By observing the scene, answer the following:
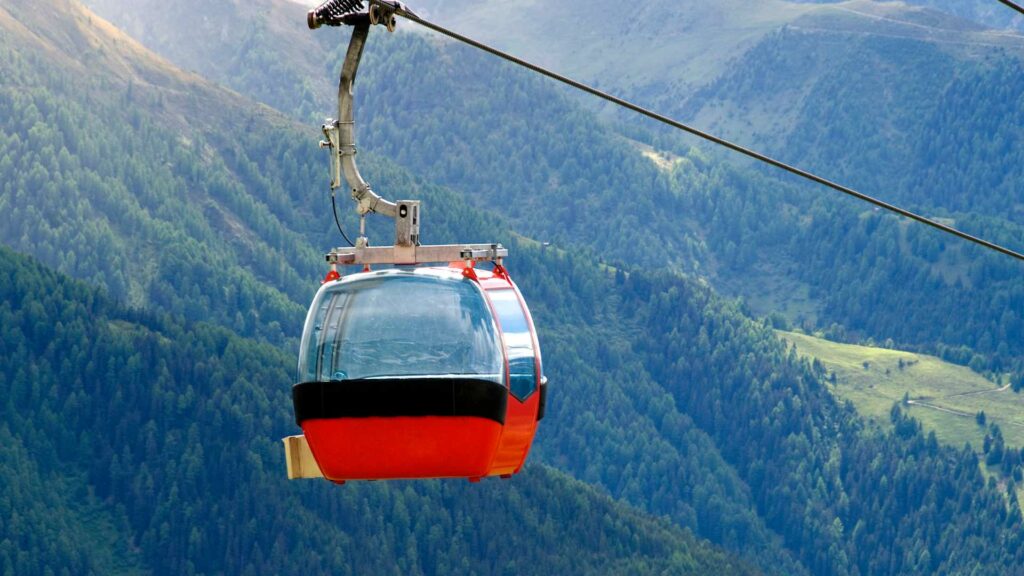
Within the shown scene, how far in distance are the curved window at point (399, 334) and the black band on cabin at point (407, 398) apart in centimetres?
8

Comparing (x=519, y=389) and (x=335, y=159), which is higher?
(x=335, y=159)

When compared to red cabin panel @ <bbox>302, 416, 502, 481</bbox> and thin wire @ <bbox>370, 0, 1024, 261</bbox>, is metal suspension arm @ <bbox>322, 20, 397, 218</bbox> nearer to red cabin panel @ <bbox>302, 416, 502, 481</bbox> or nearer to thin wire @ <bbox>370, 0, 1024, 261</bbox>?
thin wire @ <bbox>370, 0, 1024, 261</bbox>

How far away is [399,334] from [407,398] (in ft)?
1.93

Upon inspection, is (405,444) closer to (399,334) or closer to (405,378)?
(405,378)

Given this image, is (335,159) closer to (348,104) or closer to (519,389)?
(348,104)

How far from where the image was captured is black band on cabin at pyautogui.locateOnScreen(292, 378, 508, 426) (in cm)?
2283

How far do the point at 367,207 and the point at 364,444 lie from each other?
219 cm

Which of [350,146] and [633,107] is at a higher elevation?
[633,107]

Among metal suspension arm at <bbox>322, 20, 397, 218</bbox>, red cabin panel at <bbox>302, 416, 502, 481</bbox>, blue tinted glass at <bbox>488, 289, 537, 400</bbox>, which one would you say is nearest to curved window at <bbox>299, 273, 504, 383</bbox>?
blue tinted glass at <bbox>488, 289, 537, 400</bbox>

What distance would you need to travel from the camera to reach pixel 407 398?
22.9m

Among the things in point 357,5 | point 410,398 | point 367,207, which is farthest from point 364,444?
point 357,5

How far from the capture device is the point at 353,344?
75.8 ft

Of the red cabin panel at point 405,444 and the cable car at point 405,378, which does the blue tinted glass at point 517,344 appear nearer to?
the cable car at point 405,378

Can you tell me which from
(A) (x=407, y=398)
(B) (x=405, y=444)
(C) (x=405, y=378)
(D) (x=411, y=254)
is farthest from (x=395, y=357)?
(D) (x=411, y=254)
